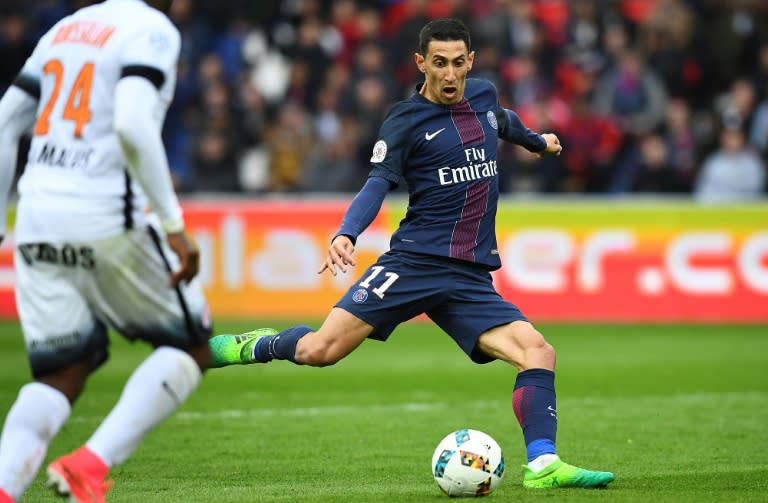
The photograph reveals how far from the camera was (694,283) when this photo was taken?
53.2 feet

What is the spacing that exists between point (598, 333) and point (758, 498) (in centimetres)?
916

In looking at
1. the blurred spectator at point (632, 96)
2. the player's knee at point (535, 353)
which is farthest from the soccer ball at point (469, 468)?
the blurred spectator at point (632, 96)

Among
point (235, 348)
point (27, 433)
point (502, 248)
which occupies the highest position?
point (27, 433)

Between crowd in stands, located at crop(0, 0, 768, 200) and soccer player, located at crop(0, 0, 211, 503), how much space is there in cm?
1252

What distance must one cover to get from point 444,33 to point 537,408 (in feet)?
6.65

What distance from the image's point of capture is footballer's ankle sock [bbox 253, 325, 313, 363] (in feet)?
24.0

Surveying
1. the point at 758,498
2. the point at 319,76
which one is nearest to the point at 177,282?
the point at 758,498

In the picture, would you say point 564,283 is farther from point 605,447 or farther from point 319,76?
point 605,447

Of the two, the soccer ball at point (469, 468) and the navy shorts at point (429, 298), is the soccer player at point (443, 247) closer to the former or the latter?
the navy shorts at point (429, 298)

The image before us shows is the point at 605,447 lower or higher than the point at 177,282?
lower

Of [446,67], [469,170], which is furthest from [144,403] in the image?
[446,67]

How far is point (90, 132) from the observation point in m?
5.41

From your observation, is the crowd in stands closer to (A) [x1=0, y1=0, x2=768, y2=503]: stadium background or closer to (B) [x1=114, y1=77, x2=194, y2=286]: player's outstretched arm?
(A) [x1=0, y1=0, x2=768, y2=503]: stadium background

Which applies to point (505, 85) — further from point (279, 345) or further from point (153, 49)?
point (153, 49)
